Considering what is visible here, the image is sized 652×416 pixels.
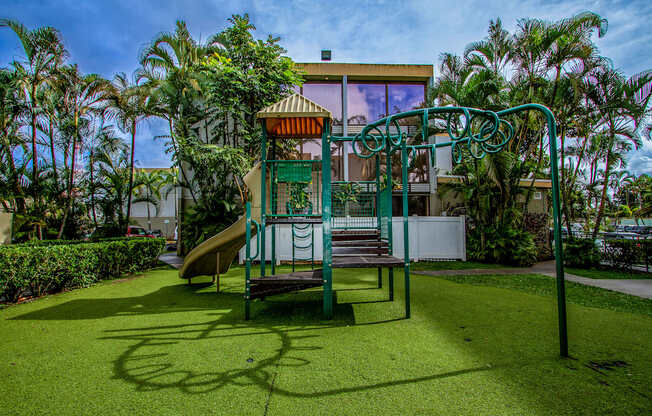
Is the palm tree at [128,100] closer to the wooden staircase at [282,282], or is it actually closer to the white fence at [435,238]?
the white fence at [435,238]

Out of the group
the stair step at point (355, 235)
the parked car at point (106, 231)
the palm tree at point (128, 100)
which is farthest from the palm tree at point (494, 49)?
the parked car at point (106, 231)

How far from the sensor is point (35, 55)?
32.0 feet

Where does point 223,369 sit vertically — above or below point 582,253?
below

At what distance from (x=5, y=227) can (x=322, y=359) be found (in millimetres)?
12005

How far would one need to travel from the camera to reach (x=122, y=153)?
14172 millimetres

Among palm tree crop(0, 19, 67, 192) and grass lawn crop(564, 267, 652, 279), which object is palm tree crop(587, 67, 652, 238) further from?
palm tree crop(0, 19, 67, 192)

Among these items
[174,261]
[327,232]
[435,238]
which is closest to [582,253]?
[435,238]

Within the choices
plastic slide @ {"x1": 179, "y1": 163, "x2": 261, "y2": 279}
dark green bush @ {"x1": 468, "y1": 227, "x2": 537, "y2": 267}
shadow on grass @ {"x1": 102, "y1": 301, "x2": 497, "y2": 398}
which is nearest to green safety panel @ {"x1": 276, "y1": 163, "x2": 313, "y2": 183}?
plastic slide @ {"x1": 179, "y1": 163, "x2": 261, "y2": 279}

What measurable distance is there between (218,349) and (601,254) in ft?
39.5

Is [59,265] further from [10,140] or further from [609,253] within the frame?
[609,253]

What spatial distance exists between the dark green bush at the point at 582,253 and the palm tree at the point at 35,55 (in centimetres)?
1806

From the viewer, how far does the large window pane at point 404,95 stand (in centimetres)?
1546

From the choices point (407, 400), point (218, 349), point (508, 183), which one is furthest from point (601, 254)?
point (218, 349)

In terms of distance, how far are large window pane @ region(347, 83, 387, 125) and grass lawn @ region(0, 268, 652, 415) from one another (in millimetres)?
11699
